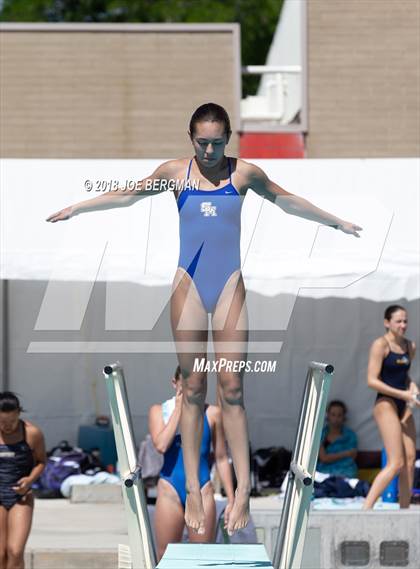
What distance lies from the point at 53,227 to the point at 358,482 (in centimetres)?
556

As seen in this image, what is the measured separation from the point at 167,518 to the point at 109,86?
6.84 m

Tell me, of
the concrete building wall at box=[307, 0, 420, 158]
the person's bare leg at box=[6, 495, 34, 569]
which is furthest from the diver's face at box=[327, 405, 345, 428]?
the person's bare leg at box=[6, 495, 34, 569]

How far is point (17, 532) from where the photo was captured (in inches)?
307

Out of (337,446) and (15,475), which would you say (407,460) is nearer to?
(337,446)

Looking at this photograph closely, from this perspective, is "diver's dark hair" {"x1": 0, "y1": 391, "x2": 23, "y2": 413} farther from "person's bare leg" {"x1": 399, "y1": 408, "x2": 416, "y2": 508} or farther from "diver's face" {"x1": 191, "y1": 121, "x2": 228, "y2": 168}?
"diver's face" {"x1": 191, "y1": 121, "x2": 228, "y2": 168}

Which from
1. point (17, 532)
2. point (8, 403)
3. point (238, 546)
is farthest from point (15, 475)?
point (238, 546)

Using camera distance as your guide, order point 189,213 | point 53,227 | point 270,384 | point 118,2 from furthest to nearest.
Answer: point 118,2 → point 270,384 → point 53,227 → point 189,213

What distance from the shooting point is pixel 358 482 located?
1054 cm

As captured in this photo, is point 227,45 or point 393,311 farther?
point 227,45

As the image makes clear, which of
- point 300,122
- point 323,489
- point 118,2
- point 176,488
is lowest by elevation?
point 323,489

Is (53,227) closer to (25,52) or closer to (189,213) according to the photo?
(189,213)

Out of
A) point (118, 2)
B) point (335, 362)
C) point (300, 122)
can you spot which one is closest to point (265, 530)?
point (335, 362)

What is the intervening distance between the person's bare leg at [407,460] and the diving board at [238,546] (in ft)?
12.4

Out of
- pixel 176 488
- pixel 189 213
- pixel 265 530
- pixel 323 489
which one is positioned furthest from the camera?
pixel 323 489
